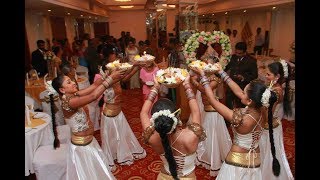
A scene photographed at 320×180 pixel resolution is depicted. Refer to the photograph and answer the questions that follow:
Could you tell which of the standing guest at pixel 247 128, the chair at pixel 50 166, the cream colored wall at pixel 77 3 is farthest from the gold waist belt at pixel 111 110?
the cream colored wall at pixel 77 3

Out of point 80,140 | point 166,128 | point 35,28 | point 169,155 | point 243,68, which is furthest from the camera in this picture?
point 35,28

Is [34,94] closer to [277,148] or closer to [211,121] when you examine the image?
[211,121]

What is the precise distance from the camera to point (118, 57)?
4730mm

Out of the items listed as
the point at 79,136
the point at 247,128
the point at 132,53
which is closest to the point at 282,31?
the point at 132,53

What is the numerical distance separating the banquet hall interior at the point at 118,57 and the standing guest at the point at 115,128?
0.59 ft

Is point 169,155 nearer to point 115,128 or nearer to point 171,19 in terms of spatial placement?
point 115,128

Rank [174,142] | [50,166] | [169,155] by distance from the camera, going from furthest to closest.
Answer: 1. [50,166]
2. [174,142]
3. [169,155]

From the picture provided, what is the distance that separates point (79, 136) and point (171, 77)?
1.27 m

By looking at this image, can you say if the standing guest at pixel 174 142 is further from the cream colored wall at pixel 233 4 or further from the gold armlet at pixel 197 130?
the cream colored wall at pixel 233 4

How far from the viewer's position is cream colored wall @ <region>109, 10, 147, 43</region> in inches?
845

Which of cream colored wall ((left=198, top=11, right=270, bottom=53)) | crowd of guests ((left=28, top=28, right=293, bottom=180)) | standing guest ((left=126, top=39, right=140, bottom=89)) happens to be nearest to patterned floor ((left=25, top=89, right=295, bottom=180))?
crowd of guests ((left=28, top=28, right=293, bottom=180))

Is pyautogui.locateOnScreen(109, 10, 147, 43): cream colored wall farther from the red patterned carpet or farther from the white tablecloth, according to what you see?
the white tablecloth

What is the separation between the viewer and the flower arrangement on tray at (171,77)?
113 inches
